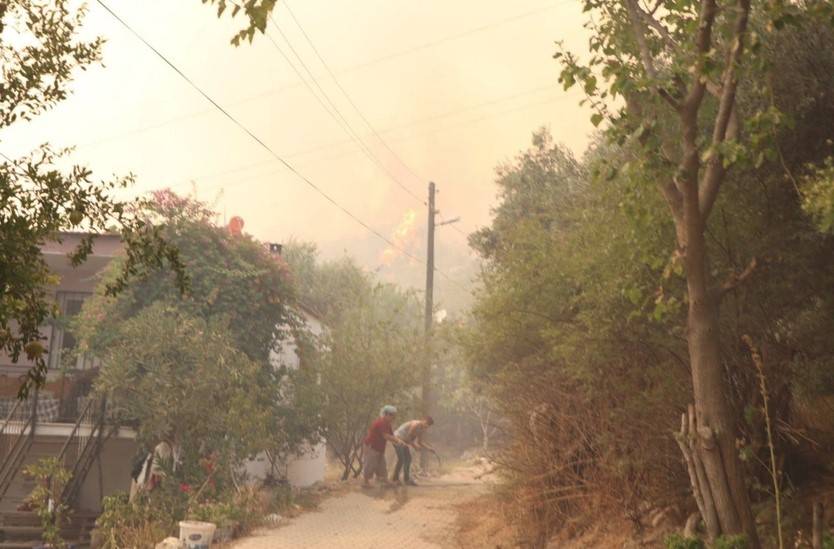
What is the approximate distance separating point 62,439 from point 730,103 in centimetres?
1587

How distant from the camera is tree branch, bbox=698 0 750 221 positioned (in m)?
6.46

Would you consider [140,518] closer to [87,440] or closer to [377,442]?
[87,440]

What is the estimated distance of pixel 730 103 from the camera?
23.0 ft

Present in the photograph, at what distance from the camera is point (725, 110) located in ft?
23.0

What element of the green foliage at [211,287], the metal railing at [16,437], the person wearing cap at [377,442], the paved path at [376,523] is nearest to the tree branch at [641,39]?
the paved path at [376,523]

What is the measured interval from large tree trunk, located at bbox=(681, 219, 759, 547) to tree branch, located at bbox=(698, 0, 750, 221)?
0.89ft

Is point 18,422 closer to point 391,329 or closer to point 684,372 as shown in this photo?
point 391,329

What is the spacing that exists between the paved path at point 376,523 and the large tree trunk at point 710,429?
593 cm

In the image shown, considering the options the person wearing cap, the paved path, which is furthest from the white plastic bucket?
the person wearing cap

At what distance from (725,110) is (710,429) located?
279 centimetres

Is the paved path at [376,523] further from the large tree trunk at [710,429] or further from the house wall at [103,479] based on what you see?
the large tree trunk at [710,429]

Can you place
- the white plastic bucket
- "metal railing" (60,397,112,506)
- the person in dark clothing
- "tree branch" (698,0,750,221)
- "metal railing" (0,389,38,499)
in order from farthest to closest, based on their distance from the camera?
the person in dark clothing < "metal railing" (0,389,38,499) < "metal railing" (60,397,112,506) < the white plastic bucket < "tree branch" (698,0,750,221)

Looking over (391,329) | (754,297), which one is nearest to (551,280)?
(754,297)

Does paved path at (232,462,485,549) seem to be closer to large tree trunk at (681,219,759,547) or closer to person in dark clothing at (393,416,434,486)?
person in dark clothing at (393,416,434,486)
